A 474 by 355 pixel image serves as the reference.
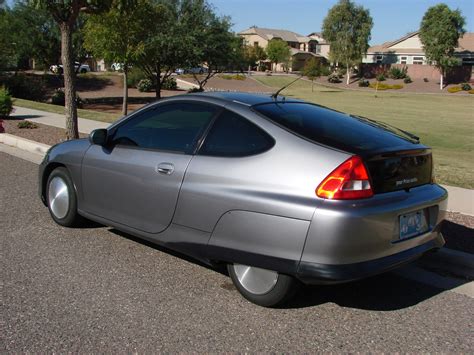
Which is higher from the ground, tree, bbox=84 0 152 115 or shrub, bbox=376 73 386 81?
tree, bbox=84 0 152 115

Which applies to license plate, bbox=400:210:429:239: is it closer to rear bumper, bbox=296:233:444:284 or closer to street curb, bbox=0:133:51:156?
rear bumper, bbox=296:233:444:284

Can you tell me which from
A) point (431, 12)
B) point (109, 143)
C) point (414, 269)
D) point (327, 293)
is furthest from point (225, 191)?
point (431, 12)

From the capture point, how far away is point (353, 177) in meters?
3.42

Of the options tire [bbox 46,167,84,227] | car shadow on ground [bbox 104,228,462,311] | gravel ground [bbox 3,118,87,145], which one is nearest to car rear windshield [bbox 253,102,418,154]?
car shadow on ground [bbox 104,228,462,311]

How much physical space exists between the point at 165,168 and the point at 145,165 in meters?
0.26

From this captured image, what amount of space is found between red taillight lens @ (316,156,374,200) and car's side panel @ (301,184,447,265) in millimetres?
47

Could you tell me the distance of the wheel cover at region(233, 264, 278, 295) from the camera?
3.71 meters

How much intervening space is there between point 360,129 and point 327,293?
133cm

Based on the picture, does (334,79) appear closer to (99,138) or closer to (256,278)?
(99,138)

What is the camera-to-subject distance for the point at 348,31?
84.2m

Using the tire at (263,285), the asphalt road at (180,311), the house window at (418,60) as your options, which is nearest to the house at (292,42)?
the house window at (418,60)

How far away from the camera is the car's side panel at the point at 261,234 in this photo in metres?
3.41

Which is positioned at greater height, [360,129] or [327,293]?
[360,129]

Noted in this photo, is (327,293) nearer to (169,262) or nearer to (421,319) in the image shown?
(421,319)
